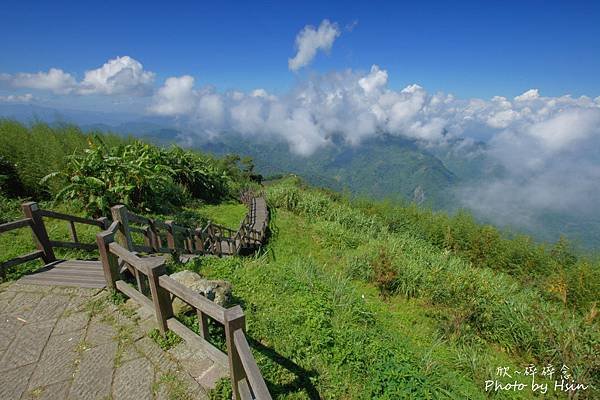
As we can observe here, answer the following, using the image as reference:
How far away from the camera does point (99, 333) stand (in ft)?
11.5

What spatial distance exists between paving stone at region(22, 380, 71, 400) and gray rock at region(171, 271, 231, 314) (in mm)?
1445

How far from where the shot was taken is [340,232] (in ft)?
42.3

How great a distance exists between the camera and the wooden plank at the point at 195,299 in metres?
2.42

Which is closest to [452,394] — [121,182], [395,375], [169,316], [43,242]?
[395,375]

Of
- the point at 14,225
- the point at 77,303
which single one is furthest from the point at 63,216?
the point at 77,303

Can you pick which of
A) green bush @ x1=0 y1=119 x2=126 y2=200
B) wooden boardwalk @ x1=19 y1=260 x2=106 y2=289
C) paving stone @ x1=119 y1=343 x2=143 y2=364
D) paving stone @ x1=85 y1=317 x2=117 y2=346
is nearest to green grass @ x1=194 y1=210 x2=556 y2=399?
paving stone @ x1=119 y1=343 x2=143 y2=364

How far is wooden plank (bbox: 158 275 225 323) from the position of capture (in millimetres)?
2425

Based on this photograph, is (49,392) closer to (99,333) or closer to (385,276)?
(99,333)

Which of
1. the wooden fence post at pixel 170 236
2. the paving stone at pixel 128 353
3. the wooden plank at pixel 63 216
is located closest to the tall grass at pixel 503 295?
the wooden fence post at pixel 170 236

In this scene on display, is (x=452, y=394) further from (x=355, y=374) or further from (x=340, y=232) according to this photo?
(x=340, y=232)

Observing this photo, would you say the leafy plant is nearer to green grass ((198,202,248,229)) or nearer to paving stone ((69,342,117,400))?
paving stone ((69,342,117,400))

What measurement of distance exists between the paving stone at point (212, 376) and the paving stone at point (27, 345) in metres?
1.97

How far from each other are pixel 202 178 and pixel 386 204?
450 inches

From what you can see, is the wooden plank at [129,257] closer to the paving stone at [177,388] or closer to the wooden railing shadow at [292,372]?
the paving stone at [177,388]
